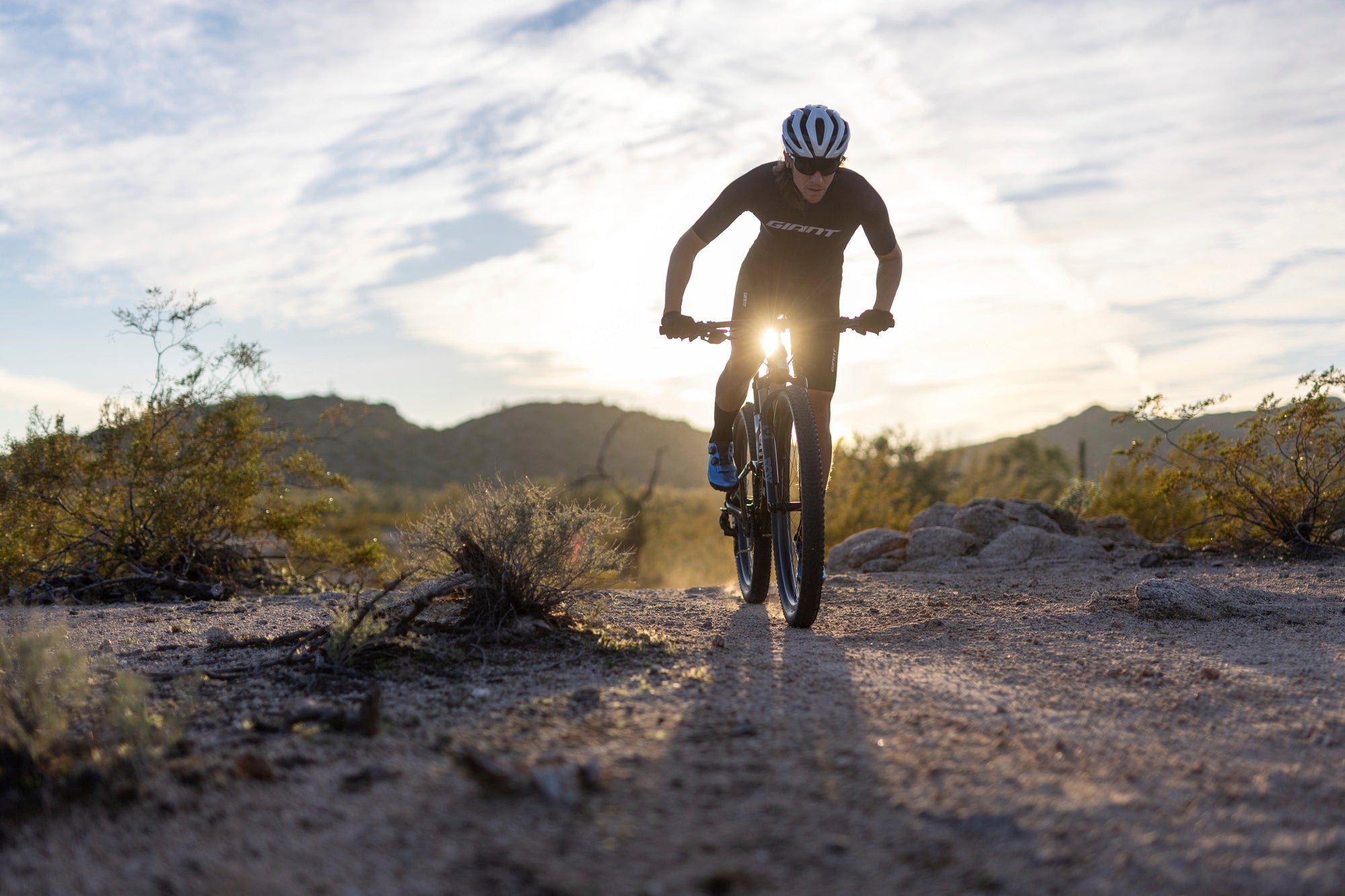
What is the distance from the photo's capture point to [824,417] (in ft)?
16.6

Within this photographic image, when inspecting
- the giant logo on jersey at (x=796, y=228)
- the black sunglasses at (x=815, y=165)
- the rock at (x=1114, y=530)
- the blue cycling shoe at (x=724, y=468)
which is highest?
the black sunglasses at (x=815, y=165)

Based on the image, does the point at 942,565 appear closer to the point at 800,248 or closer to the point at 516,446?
the point at 800,248

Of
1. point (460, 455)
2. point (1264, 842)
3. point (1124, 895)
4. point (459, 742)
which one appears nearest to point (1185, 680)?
point (1264, 842)

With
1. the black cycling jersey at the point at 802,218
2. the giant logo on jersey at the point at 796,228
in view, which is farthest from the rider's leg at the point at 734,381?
the giant logo on jersey at the point at 796,228

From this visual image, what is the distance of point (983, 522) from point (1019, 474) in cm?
1559

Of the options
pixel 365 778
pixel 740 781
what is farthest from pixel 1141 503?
pixel 365 778

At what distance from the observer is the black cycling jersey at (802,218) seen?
4680 mm

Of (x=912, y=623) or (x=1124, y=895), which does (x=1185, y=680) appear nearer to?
(x=912, y=623)

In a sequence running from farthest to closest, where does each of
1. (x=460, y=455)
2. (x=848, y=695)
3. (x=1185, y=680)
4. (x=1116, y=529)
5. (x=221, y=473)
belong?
1. (x=460, y=455)
2. (x=1116, y=529)
3. (x=221, y=473)
4. (x=1185, y=680)
5. (x=848, y=695)

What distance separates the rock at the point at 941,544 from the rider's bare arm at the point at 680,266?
12.9ft

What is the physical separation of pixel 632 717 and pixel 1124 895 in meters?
1.29

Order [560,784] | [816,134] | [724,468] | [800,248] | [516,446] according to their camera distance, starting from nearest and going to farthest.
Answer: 1. [560,784]
2. [816,134]
3. [800,248]
4. [724,468]
5. [516,446]

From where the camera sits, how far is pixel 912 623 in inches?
182

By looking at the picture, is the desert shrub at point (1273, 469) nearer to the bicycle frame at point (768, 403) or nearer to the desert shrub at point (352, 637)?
the bicycle frame at point (768, 403)
